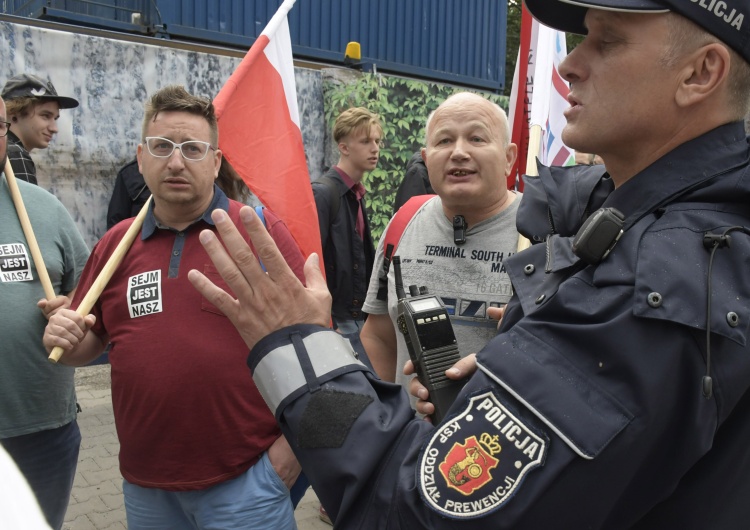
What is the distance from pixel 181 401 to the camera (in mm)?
2451

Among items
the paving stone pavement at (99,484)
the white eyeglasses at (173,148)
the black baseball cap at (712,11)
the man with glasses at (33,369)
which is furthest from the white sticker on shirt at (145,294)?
the paving stone pavement at (99,484)

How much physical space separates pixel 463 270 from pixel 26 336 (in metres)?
1.78

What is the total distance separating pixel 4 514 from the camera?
0.59 m

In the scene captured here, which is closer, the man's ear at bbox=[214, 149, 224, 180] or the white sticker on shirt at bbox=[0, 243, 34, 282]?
the white sticker on shirt at bbox=[0, 243, 34, 282]

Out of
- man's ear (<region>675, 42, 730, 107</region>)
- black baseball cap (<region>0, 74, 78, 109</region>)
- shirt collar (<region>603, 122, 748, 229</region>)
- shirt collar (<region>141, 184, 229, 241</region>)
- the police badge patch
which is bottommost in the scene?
the police badge patch

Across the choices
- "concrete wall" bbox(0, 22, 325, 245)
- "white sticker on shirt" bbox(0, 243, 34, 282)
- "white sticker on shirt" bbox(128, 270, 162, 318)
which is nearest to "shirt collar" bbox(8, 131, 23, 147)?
"concrete wall" bbox(0, 22, 325, 245)

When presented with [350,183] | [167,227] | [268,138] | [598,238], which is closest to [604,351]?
[598,238]

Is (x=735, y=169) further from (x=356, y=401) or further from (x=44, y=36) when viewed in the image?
(x=44, y=36)

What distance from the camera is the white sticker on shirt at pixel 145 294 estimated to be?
253cm

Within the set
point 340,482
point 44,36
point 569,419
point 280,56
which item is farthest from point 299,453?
point 44,36

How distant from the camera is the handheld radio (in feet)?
5.17

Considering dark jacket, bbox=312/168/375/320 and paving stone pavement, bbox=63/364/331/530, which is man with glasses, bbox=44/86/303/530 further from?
dark jacket, bbox=312/168/375/320

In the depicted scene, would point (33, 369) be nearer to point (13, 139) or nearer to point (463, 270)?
point (463, 270)

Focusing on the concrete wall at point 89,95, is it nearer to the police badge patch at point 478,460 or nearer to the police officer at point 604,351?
the police officer at point 604,351
